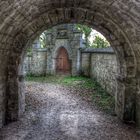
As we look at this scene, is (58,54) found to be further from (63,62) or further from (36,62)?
(36,62)

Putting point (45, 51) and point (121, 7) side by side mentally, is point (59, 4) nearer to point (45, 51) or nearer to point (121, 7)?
point (121, 7)

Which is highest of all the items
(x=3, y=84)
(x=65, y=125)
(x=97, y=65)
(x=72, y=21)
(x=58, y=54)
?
(x=72, y=21)

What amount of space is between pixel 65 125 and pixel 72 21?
3.11m

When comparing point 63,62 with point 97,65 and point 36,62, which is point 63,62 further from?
point 97,65

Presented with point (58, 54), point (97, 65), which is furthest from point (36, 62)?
point (97, 65)

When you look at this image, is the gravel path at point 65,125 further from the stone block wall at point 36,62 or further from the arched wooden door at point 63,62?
the arched wooden door at point 63,62

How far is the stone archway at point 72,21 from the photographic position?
591 cm

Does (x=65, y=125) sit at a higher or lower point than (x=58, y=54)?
lower

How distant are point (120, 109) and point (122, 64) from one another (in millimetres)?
1426

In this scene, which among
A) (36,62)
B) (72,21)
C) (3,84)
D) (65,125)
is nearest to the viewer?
(3,84)

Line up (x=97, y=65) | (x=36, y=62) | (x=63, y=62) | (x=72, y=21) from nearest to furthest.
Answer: (x=72, y=21), (x=97, y=65), (x=36, y=62), (x=63, y=62)

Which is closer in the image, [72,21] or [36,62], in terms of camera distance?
[72,21]

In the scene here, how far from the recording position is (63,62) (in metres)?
20.8

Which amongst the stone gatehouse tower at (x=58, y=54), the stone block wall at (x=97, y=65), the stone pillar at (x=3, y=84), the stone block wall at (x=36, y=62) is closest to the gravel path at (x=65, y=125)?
the stone pillar at (x=3, y=84)
